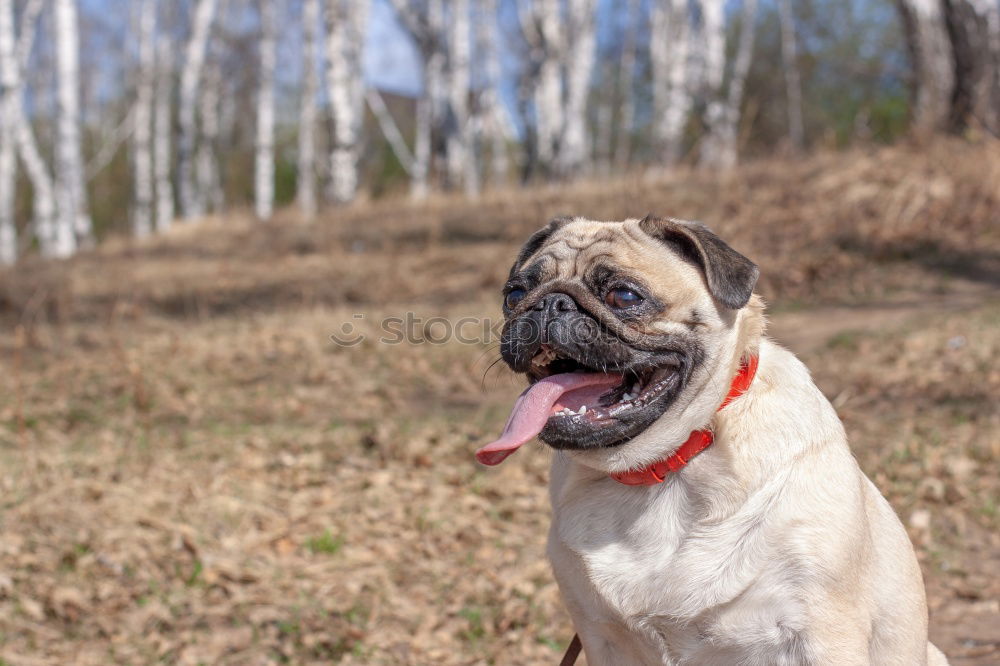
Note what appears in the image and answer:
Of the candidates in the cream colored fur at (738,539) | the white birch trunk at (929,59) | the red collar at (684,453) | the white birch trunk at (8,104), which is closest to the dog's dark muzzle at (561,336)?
the cream colored fur at (738,539)

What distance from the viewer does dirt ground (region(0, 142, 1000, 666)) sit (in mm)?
4805

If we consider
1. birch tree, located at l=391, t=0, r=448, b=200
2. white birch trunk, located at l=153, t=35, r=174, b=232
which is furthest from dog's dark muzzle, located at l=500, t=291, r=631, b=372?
white birch trunk, located at l=153, t=35, r=174, b=232

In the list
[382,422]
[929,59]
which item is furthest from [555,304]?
[929,59]

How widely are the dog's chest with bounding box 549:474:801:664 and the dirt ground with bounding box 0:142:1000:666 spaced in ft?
3.65

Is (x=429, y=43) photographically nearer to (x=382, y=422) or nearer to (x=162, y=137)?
(x=162, y=137)

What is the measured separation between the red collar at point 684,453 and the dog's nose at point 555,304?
58 centimetres

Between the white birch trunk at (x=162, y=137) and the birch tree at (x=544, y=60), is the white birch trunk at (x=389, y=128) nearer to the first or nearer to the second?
the white birch trunk at (x=162, y=137)

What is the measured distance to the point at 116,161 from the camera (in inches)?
1658

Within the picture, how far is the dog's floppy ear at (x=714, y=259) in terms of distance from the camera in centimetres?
302

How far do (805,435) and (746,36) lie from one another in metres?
26.3

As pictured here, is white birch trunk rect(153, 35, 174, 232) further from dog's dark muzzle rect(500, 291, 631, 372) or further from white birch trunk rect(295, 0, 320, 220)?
dog's dark muzzle rect(500, 291, 631, 372)

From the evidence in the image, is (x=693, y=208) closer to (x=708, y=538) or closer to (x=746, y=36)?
(x=708, y=538)

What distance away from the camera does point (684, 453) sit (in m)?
3.11

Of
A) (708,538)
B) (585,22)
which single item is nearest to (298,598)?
(708,538)
